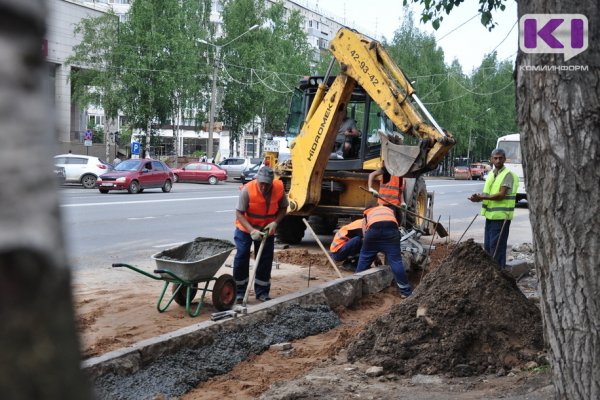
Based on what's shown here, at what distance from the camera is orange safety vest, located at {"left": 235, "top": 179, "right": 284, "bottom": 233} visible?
8.50 m

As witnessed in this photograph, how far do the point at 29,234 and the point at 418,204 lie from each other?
48.2 ft

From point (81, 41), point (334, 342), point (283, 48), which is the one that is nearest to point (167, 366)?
point (334, 342)

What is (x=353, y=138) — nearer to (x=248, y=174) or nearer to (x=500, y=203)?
(x=500, y=203)

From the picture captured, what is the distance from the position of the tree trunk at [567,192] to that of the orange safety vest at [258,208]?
5.22 metres

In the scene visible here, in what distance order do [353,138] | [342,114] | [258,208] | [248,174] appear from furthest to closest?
1. [248,174]
2. [353,138]
3. [342,114]
4. [258,208]

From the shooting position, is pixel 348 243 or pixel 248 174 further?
pixel 248 174

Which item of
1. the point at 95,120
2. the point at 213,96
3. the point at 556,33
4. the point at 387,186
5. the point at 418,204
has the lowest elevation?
the point at 418,204

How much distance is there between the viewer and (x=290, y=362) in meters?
6.55

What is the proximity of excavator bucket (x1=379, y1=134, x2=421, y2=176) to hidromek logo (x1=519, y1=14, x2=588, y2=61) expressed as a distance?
7503 mm

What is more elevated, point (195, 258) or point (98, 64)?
point (98, 64)

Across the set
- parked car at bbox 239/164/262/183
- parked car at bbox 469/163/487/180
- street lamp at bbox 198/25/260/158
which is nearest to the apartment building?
street lamp at bbox 198/25/260/158

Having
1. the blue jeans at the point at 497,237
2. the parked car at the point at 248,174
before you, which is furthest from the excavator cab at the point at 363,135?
the parked car at the point at 248,174

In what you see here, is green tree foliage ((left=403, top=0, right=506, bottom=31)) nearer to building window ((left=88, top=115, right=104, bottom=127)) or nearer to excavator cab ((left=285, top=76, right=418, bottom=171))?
excavator cab ((left=285, top=76, right=418, bottom=171))

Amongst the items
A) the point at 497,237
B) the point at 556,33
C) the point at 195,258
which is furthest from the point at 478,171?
the point at 556,33
